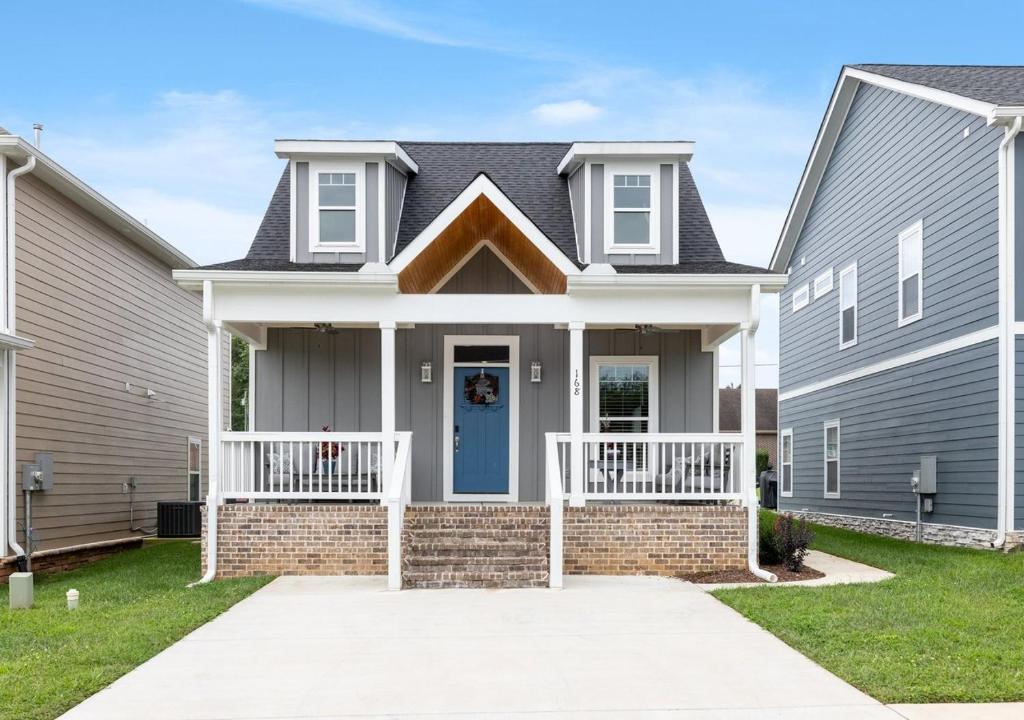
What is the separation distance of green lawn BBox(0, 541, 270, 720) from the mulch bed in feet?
16.4

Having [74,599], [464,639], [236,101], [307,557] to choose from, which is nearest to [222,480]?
[307,557]

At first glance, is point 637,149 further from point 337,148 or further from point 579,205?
point 337,148

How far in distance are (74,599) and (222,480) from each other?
3108 mm

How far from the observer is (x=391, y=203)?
16078 mm

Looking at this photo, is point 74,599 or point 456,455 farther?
point 456,455

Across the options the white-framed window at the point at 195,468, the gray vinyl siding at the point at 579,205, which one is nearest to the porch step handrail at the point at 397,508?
the gray vinyl siding at the point at 579,205

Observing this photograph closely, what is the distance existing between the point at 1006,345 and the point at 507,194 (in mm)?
6985

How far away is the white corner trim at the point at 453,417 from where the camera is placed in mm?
15438

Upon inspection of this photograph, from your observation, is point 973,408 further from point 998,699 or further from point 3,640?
point 3,640

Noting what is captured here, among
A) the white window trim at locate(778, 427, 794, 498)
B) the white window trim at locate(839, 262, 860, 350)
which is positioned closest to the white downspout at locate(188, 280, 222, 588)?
the white window trim at locate(839, 262, 860, 350)

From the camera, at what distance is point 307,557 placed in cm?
1279

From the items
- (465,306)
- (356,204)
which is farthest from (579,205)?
(465,306)

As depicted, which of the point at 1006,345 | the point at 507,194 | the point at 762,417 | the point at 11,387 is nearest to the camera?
the point at 11,387

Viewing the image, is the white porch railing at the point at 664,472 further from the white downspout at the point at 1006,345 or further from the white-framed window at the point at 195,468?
the white-framed window at the point at 195,468
